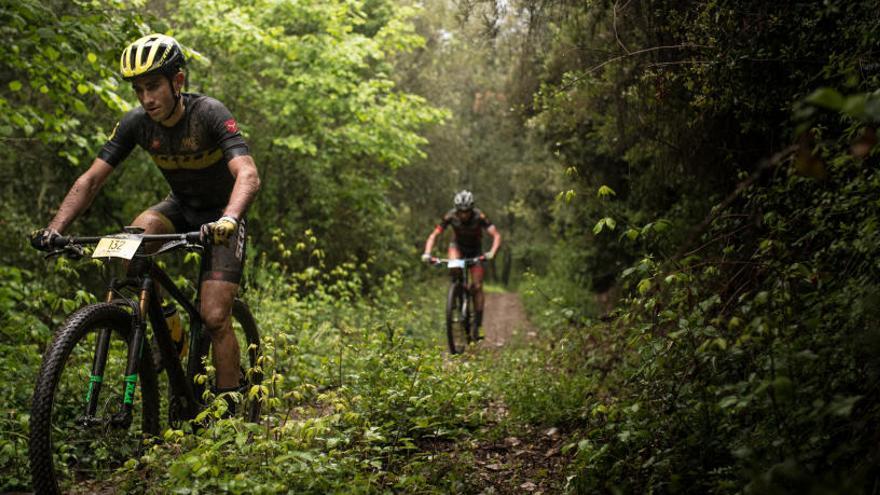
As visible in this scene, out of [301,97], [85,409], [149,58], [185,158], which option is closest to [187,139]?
[185,158]

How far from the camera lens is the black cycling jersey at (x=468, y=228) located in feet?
32.9

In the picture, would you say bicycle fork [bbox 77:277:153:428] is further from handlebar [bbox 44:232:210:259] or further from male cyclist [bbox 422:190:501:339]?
male cyclist [bbox 422:190:501:339]

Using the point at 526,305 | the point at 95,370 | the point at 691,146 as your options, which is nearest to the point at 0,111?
the point at 95,370

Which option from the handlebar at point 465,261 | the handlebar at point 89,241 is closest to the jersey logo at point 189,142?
the handlebar at point 89,241

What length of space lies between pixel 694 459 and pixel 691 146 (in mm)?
3859

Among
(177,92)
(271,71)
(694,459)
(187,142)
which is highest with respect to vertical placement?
(271,71)

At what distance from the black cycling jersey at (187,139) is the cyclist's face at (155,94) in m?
0.14

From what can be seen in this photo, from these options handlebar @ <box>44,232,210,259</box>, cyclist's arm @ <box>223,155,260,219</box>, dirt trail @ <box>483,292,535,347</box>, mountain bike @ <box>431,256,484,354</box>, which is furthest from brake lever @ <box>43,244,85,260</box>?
dirt trail @ <box>483,292,535,347</box>

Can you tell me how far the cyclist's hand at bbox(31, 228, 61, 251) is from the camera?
3654mm

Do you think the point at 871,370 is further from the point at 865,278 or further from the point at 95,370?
the point at 95,370

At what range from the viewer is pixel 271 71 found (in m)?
12.8

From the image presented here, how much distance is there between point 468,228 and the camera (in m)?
10.1

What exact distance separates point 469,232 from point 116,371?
621cm

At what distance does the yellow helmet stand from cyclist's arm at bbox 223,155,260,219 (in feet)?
2.36
